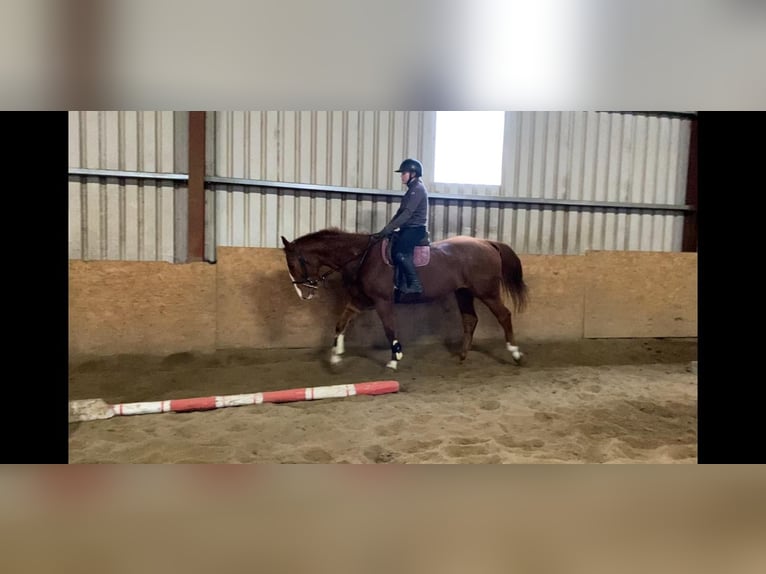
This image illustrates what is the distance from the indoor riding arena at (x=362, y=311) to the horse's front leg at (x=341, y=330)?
0.02m

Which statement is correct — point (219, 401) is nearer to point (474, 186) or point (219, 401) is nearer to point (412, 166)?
point (412, 166)

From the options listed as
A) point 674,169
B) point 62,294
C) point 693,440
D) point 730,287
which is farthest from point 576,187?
point 62,294

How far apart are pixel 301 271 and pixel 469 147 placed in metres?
0.66

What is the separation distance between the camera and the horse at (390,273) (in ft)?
5.00

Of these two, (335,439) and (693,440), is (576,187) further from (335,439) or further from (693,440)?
(335,439)

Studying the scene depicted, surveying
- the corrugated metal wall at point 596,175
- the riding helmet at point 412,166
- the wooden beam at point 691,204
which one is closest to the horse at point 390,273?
the corrugated metal wall at point 596,175

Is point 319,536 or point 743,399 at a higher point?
point 743,399

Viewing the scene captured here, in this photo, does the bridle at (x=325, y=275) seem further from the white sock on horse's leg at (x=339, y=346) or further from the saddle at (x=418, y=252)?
the white sock on horse's leg at (x=339, y=346)

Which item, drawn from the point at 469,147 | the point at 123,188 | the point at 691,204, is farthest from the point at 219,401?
the point at 691,204

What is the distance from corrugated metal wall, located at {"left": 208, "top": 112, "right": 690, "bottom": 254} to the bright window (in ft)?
0.08

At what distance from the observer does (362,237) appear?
5.08ft

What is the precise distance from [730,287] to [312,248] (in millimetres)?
1427

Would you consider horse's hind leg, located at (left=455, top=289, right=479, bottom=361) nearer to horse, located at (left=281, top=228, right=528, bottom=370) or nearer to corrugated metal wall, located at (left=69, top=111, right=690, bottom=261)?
horse, located at (left=281, top=228, right=528, bottom=370)

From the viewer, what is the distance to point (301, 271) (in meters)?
1.52
